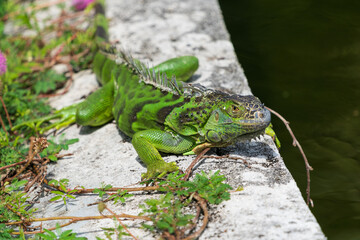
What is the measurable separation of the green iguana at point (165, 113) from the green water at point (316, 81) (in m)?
0.73

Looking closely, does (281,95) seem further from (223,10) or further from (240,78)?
(223,10)

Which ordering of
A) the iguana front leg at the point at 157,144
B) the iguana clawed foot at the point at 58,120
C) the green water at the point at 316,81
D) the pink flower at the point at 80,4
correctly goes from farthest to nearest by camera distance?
the pink flower at the point at 80,4 → the iguana clawed foot at the point at 58,120 → the green water at the point at 316,81 → the iguana front leg at the point at 157,144

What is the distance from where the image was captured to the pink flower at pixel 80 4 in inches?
291

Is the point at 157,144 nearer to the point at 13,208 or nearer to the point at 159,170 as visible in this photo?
the point at 159,170

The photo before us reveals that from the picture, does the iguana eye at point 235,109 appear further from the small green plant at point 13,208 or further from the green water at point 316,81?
the small green plant at point 13,208

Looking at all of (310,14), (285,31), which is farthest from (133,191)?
(310,14)

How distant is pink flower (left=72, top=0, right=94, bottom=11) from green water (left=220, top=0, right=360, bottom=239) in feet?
7.64

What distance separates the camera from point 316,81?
5270 mm

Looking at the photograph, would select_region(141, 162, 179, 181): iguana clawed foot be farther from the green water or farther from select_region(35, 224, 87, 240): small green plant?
the green water

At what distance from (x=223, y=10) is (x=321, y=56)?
215 centimetres

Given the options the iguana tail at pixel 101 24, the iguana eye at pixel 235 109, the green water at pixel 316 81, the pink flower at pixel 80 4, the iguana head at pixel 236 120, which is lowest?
the green water at pixel 316 81

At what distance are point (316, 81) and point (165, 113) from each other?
91.5 inches

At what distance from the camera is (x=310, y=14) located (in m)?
6.68

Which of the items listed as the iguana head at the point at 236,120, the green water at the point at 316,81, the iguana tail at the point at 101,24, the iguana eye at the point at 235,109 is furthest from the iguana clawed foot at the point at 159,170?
the iguana tail at the point at 101,24
